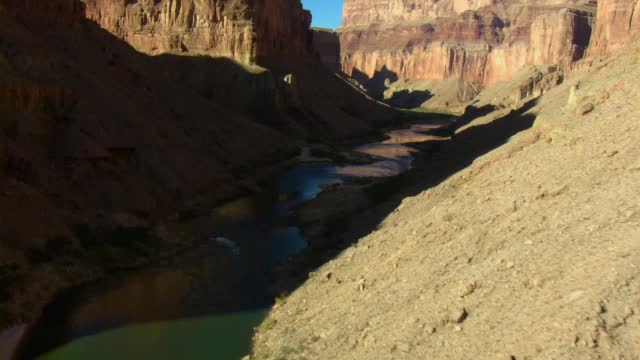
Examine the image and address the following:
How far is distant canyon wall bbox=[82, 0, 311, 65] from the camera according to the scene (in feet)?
277

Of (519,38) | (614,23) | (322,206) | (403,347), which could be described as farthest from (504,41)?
(403,347)

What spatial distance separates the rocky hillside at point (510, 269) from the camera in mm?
12516

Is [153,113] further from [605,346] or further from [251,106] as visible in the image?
[605,346]

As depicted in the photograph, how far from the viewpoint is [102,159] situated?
122 feet

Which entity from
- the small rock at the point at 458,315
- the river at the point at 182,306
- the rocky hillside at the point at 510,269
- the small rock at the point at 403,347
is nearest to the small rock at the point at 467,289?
the rocky hillside at the point at 510,269

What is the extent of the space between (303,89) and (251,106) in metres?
19.5

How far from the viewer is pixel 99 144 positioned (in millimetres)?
37438

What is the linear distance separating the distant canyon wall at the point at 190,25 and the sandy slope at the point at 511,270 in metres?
62.8

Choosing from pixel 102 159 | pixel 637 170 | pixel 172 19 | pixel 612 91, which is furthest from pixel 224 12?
pixel 637 170

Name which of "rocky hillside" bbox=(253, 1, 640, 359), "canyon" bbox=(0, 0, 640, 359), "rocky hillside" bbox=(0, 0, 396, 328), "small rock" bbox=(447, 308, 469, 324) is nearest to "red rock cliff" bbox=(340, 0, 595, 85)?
"canyon" bbox=(0, 0, 640, 359)

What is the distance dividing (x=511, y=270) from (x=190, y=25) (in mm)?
77062

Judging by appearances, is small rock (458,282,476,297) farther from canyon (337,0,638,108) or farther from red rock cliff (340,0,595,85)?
red rock cliff (340,0,595,85)

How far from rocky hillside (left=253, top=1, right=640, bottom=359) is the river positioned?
2.18m

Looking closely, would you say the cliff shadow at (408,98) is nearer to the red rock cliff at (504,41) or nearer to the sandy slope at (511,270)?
the red rock cliff at (504,41)
